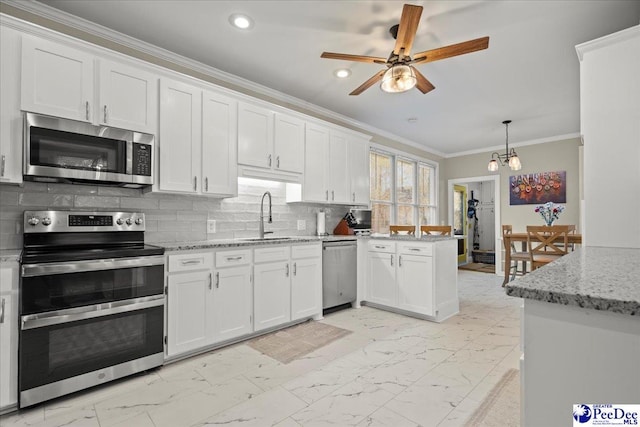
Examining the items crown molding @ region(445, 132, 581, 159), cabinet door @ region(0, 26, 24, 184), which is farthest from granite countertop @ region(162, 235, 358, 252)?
crown molding @ region(445, 132, 581, 159)

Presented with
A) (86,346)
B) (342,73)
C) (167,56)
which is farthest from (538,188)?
(86,346)

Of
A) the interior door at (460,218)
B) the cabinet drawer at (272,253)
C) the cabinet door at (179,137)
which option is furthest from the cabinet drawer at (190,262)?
the interior door at (460,218)

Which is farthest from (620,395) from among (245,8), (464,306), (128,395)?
(464,306)

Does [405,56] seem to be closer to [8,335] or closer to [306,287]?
[306,287]

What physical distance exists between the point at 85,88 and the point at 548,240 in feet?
18.4

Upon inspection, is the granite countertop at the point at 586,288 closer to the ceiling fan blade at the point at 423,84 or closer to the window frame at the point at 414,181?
the ceiling fan blade at the point at 423,84

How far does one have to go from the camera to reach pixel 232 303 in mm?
2859

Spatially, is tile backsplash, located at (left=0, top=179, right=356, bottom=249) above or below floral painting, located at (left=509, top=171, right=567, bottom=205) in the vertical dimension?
below

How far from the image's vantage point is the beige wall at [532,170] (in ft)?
18.9

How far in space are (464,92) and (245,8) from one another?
277cm

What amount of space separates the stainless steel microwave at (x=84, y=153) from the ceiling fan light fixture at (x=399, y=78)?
1957 millimetres

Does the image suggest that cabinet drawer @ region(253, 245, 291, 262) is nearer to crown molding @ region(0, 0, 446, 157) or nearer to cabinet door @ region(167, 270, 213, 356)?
cabinet door @ region(167, 270, 213, 356)

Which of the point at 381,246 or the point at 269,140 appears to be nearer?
the point at 269,140

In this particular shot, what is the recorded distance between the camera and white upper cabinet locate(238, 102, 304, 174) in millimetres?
3283
